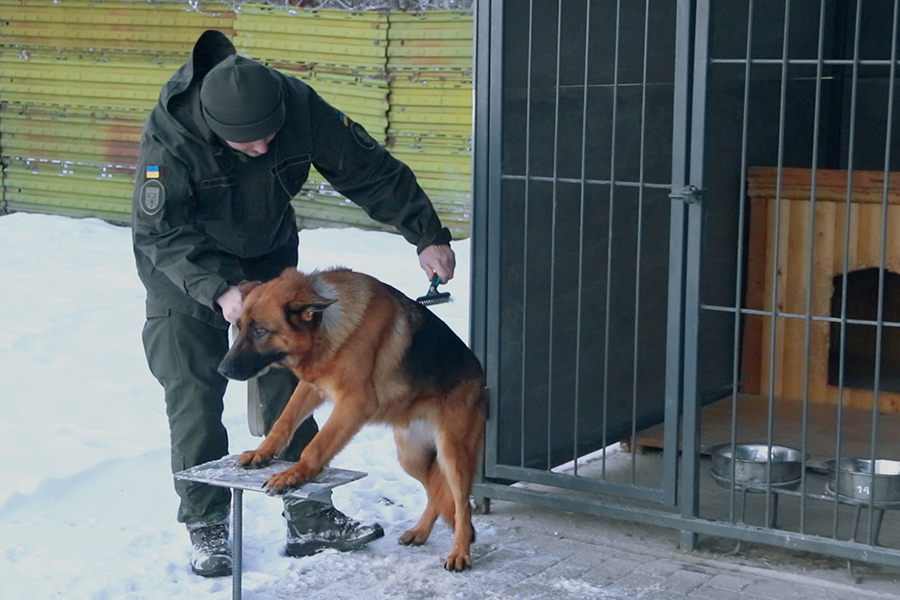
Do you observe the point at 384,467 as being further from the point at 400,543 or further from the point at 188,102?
the point at 188,102

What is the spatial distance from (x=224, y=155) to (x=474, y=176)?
1132 millimetres

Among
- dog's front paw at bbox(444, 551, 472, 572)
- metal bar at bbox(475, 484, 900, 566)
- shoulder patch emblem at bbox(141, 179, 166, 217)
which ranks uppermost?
shoulder patch emblem at bbox(141, 179, 166, 217)

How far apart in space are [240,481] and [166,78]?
8.76 meters

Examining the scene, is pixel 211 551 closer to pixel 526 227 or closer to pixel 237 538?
pixel 237 538

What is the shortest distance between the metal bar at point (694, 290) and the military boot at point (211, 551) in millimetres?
1808

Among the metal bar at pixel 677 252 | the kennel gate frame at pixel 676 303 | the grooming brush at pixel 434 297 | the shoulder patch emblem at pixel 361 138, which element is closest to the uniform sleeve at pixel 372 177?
the shoulder patch emblem at pixel 361 138

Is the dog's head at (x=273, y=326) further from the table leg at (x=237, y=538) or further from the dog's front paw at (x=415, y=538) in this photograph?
the dog's front paw at (x=415, y=538)

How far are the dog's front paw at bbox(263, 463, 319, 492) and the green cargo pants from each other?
0.63 meters

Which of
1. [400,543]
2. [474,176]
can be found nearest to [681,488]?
[400,543]

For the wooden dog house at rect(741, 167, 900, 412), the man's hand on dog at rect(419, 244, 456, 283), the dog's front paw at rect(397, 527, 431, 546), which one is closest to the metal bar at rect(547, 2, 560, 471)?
the man's hand on dog at rect(419, 244, 456, 283)

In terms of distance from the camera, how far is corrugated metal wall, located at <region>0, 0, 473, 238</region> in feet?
34.6

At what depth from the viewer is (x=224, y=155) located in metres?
4.07

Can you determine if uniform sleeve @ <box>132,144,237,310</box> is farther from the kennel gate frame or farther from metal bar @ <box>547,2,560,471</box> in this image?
metal bar @ <box>547,2,560,471</box>

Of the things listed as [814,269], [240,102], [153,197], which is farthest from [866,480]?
[153,197]
